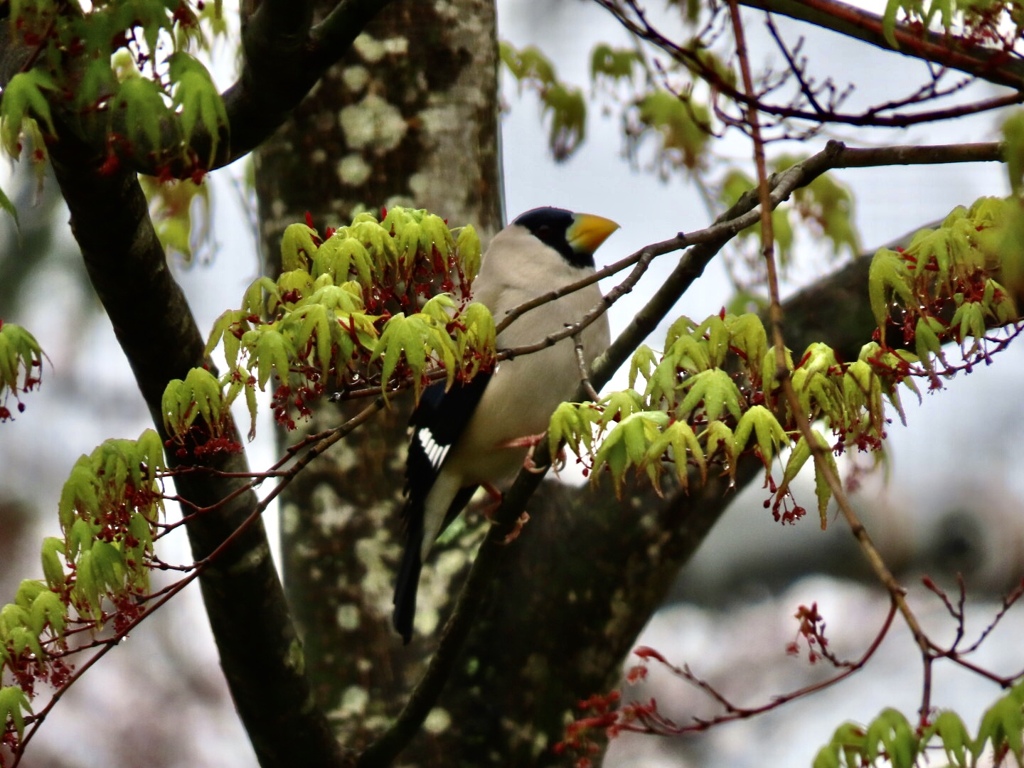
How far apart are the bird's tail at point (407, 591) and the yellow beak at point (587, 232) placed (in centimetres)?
118

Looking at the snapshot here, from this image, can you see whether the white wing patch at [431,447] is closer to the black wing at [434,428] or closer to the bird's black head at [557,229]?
the black wing at [434,428]

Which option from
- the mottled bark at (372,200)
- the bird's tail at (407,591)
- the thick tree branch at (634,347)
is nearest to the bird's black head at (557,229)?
the mottled bark at (372,200)

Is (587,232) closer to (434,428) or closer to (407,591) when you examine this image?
(434,428)

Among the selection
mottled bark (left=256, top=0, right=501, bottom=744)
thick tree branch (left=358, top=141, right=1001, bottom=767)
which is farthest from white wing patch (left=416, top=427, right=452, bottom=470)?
thick tree branch (left=358, top=141, right=1001, bottom=767)

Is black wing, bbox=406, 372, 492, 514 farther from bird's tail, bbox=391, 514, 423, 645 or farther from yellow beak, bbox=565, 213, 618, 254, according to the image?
yellow beak, bbox=565, 213, 618, 254

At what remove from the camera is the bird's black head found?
448 centimetres

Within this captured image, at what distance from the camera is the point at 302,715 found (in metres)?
3.34

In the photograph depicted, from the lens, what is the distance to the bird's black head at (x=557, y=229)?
4.48 metres

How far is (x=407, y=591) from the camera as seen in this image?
3775mm

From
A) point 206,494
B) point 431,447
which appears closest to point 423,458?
point 431,447

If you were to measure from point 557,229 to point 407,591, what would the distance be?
134cm

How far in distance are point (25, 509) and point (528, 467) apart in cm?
599

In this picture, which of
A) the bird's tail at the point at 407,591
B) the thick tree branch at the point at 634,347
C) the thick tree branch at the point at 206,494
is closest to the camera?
the thick tree branch at the point at 634,347

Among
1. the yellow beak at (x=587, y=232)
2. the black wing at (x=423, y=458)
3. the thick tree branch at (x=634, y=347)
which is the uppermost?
the yellow beak at (x=587, y=232)
